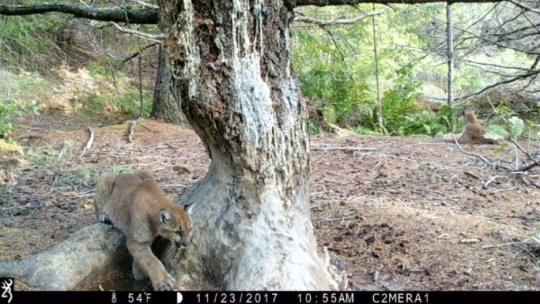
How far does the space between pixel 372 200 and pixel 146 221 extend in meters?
3.20

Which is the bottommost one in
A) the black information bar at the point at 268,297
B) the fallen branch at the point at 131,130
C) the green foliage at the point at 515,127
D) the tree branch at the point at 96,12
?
the black information bar at the point at 268,297

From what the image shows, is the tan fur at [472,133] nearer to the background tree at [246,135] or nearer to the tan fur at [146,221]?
the background tree at [246,135]

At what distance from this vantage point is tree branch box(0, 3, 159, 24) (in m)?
5.97

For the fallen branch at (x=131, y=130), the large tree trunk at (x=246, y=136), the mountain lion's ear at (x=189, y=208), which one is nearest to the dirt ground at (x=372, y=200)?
the fallen branch at (x=131, y=130)

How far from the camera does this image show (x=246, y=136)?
14.9 feet

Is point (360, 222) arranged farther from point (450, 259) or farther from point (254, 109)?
point (254, 109)

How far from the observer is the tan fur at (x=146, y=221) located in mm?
4667

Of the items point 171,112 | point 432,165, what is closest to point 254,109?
point 432,165

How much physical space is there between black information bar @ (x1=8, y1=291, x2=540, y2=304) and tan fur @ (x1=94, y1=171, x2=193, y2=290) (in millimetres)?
205

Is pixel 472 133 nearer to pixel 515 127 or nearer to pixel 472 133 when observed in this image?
pixel 472 133

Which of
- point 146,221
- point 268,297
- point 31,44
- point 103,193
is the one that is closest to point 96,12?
point 103,193

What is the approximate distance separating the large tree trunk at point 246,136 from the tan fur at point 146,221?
0.21 metres

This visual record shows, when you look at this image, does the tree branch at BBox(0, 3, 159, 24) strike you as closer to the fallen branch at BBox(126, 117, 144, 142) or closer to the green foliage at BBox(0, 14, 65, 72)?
the fallen branch at BBox(126, 117, 144, 142)

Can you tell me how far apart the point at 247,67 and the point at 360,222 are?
251cm
